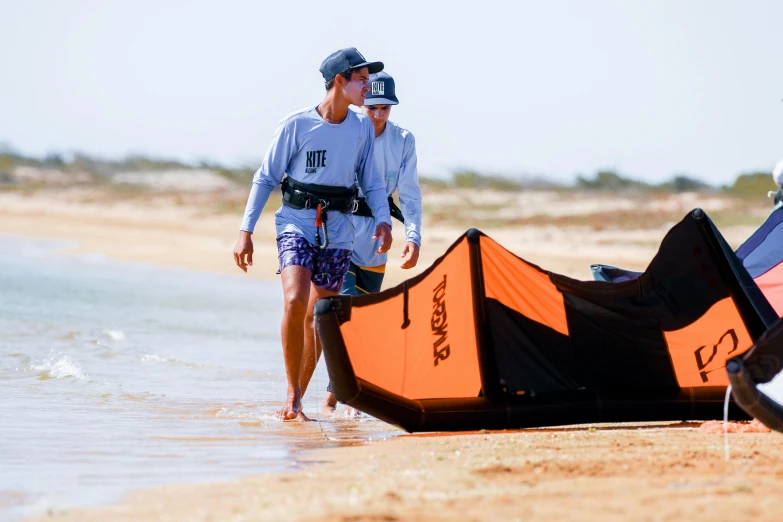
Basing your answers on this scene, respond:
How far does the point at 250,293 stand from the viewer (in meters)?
16.5

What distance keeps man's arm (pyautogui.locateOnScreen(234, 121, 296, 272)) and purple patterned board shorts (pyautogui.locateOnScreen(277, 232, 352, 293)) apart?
0.57ft

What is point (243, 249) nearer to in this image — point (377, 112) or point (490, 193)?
point (377, 112)

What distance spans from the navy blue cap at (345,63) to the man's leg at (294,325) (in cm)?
106

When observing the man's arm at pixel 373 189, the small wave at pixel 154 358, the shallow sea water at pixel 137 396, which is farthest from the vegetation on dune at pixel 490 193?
the man's arm at pixel 373 189

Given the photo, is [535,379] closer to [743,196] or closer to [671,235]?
[671,235]

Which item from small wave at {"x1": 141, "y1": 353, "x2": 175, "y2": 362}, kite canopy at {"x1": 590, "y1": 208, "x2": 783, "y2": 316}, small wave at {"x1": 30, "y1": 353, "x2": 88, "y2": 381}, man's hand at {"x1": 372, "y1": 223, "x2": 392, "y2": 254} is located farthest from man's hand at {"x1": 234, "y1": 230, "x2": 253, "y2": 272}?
small wave at {"x1": 141, "y1": 353, "x2": 175, "y2": 362}

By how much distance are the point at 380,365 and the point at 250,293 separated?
11.3 m

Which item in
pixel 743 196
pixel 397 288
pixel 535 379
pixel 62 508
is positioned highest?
pixel 743 196

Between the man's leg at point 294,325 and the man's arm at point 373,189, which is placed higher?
the man's arm at point 373,189

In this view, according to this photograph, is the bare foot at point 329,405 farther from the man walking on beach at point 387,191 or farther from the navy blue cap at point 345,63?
the navy blue cap at point 345,63

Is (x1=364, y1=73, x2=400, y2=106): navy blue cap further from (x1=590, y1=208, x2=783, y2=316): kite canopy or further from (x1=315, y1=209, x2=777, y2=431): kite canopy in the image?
(x1=590, y1=208, x2=783, y2=316): kite canopy

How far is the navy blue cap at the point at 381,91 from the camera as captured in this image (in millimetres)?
6492

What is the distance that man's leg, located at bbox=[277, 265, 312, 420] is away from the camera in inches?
233

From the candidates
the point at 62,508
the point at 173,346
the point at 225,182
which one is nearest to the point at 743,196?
the point at 225,182
